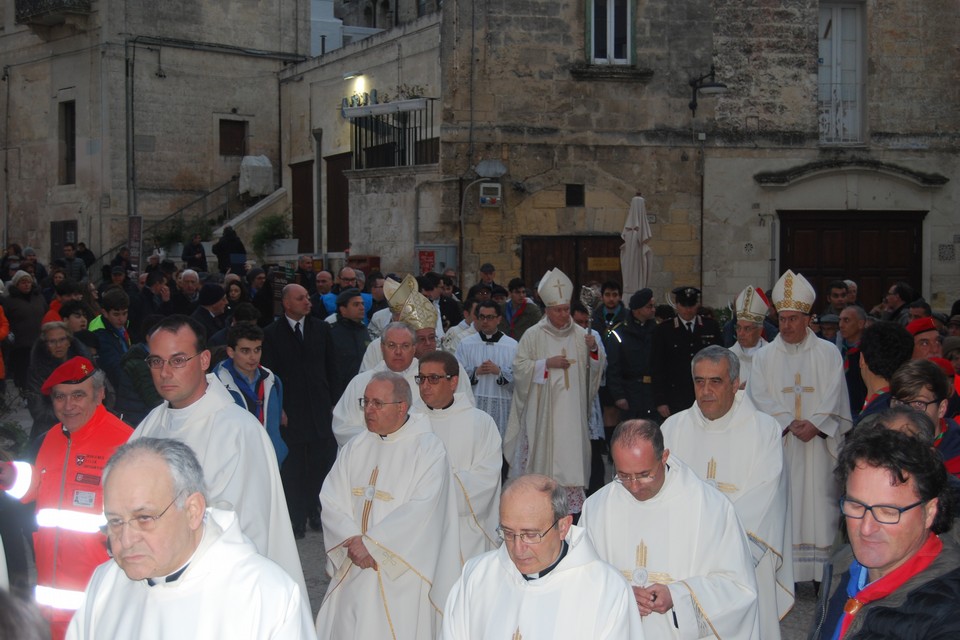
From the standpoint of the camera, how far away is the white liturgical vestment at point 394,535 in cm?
548

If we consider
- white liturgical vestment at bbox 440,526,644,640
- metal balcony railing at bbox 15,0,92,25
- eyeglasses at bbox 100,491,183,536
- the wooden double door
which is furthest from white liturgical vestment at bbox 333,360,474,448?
metal balcony railing at bbox 15,0,92,25

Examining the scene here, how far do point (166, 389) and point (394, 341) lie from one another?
2521 millimetres

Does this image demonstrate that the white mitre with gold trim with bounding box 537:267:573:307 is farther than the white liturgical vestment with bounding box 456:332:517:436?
No

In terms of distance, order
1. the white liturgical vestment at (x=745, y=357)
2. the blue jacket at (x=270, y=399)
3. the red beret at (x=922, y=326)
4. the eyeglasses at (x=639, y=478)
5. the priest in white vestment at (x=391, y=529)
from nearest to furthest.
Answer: the eyeglasses at (x=639, y=478) < the priest in white vestment at (x=391, y=529) < the blue jacket at (x=270, y=399) < the red beret at (x=922, y=326) < the white liturgical vestment at (x=745, y=357)

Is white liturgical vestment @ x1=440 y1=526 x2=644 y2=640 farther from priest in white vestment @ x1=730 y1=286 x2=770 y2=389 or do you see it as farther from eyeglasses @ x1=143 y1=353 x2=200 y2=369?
priest in white vestment @ x1=730 y1=286 x2=770 y2=389

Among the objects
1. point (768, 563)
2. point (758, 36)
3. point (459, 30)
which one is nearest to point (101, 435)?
point (768, 563)

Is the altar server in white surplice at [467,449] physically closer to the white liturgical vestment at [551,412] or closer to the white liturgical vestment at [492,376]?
the white liturgical vestment at [551,412]

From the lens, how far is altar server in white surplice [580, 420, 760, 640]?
4391mm

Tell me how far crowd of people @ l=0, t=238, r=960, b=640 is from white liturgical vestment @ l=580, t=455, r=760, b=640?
10 mm

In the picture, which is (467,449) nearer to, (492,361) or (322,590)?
(322,590)

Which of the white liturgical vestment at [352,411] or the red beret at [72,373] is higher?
the red beret at [72,373]

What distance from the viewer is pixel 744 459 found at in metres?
5.62

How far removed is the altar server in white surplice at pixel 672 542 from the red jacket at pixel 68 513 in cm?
213

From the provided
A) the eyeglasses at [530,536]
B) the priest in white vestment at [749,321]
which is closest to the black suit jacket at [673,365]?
the priest in white vestment at [749,321]
